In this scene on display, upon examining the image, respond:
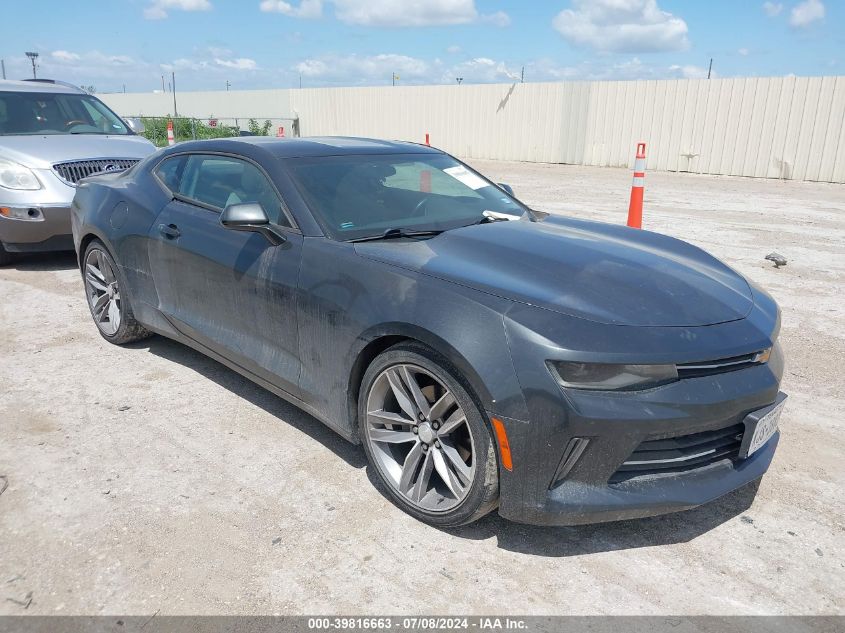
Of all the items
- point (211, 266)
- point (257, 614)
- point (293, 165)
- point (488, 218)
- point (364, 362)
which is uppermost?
point (293, 165)

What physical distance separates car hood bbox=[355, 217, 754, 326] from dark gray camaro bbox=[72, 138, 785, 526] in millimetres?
13

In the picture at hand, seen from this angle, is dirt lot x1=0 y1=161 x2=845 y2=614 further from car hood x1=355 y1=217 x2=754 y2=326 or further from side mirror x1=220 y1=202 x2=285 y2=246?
side mirror x1=220 y1=202 x2=285 y2=246

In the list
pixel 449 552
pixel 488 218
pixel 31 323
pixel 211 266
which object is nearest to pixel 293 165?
pixel 211 266

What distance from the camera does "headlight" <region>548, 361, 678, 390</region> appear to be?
7.79 feet

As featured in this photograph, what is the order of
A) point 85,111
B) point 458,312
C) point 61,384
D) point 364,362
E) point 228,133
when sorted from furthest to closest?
point 228,133 → point 85,111 → point 61,384 → point 364,362 → point 458,312

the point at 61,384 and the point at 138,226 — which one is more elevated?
the point at 138,226

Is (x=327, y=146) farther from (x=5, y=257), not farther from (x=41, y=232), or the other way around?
(x=5, y=257)

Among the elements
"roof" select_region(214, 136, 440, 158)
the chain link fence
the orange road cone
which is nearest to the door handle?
"roof" select_region(214, 136, 440, 158)

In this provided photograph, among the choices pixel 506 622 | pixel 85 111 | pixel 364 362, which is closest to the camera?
pixel 506 622

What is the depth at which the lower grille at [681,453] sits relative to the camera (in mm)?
2461

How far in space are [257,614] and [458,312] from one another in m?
1.29

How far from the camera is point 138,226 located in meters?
4.40

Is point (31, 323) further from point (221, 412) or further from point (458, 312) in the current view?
point (458, 312)

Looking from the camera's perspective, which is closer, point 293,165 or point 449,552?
point 449,552
